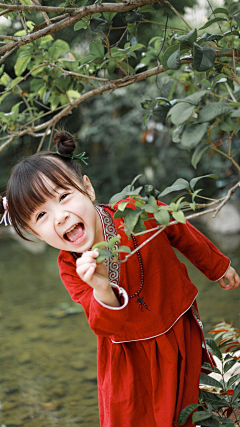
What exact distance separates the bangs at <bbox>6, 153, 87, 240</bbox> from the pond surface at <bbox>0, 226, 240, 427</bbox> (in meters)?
0.96

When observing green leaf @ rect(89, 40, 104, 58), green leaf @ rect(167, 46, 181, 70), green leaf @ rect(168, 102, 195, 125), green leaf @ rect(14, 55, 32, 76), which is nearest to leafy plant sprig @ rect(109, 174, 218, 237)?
green leaf @ rect(168, 102, 195, 125)

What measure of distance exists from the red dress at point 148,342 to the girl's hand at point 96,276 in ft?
0.55

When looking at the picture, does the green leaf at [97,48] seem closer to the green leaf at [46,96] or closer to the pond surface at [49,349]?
the green leaf at [46,96]

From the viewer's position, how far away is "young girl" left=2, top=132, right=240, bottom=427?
32.8 inches

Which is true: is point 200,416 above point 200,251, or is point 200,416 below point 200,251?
below

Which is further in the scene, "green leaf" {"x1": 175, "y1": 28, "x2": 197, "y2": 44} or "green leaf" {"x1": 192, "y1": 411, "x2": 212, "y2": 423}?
"green leaf" {"x1": 192, "y1": 411, "x2": 212, "y2": 423}

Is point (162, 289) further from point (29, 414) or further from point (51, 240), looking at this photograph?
point (29, 414)

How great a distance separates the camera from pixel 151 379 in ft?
3.06

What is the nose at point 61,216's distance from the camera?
2.60 ft

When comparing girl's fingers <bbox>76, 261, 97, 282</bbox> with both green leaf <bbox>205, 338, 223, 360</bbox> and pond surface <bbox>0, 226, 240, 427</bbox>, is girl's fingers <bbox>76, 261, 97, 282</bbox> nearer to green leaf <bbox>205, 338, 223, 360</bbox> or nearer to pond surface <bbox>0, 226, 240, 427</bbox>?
green leaf <bbox>205, 338, 223, 360</bbox>

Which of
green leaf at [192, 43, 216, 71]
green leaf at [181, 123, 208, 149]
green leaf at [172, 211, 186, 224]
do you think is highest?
green leaf at [192, 43, 216, 71]

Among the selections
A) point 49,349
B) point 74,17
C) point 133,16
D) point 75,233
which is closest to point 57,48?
point 133,16

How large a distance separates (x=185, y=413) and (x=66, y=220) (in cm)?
49

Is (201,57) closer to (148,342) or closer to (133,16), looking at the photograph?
(133,16)
